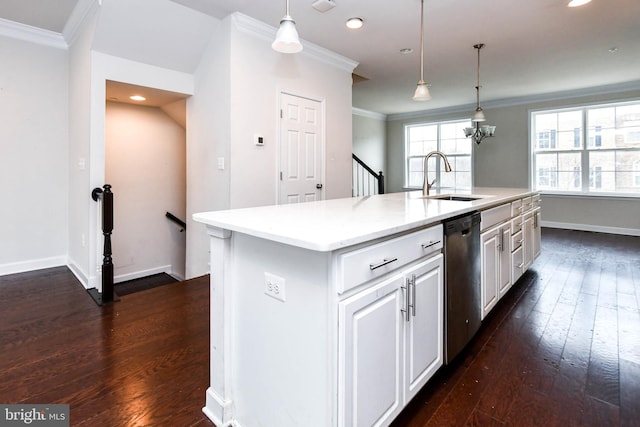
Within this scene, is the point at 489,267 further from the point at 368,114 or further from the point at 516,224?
the point at 368,114

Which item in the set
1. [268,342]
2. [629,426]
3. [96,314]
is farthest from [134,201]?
[629,426]

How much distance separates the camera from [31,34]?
11.8 feet

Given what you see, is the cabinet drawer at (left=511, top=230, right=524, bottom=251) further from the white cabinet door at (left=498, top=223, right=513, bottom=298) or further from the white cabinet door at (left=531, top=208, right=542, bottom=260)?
the white cabinet door at (left=531, top=208, right=542, bottom=260)

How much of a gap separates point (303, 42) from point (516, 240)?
3028mm

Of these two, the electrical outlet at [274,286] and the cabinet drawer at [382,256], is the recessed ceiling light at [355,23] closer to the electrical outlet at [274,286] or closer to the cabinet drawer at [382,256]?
the cabinet drawer at [382,256]

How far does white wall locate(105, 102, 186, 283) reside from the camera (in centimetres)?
423

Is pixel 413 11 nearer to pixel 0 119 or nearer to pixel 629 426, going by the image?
pixel 629 426

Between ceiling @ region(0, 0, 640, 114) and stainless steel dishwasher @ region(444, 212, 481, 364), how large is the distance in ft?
7.58

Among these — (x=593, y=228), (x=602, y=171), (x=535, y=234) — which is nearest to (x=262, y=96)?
(x=535, y=234)

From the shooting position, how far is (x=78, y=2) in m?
3.12

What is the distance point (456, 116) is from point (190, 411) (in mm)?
7850

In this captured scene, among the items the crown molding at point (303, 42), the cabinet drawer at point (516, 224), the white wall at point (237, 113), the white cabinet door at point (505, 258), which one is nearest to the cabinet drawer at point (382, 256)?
the white cabinet door at point (505, 258)

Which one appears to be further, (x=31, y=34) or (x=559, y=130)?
(x=559, y=130)

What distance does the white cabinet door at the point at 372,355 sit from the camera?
3.72 ft
